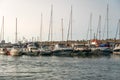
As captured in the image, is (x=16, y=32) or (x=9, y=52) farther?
(x=16, y=32)

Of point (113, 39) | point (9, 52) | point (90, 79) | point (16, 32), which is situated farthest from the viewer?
point (113, 39)

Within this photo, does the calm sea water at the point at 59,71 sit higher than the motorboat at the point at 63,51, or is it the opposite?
the motorboat at the point at 63,51

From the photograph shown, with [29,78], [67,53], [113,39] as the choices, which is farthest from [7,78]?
[113,39]

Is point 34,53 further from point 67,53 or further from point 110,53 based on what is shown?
point 110,53

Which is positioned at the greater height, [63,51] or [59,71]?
[63,51]

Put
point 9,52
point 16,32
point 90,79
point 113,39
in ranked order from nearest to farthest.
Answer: point 90,79, point 9,52, point 16,32, point 113,39

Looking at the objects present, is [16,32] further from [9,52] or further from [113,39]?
[113,39]

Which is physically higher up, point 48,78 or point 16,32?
point 16,32

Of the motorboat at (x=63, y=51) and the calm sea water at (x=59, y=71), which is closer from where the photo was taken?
the calm sea water at (x=59, y=71)

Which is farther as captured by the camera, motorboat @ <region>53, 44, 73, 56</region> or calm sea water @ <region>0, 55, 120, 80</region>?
motorboat @ <region>53, 44, 73, 56</region>

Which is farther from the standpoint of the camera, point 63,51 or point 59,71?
point 63,51

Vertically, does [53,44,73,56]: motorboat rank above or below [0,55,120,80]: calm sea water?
above

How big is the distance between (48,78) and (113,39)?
95.8m

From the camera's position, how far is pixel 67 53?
95125 mm
